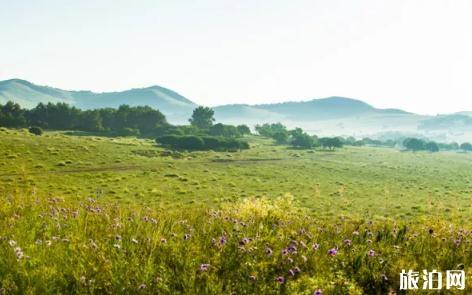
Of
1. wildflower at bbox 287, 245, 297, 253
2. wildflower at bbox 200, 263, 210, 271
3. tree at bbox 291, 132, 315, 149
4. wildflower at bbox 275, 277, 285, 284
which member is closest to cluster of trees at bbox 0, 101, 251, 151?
tree at bbox 291, 132, 315, 149

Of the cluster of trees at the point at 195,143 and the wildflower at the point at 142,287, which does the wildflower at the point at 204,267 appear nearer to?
the wildflower at the point at 142,287

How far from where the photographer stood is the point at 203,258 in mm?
6207

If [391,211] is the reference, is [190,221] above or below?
above

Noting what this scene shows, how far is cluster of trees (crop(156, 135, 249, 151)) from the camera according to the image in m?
149

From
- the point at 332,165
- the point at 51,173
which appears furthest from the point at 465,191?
the point at 51,173

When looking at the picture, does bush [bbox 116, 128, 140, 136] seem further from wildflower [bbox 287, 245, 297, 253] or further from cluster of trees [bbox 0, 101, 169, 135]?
wildflower [bbox 287, 245, 297, 253]

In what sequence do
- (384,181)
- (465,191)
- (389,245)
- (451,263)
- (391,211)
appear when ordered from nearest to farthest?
(451,263)
(389,245)
(391,211)
(465,191)
(384,181)

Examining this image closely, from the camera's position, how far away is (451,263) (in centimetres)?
648

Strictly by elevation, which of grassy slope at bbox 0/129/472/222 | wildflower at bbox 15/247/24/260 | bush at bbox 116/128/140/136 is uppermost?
bush at bbox 116/128/140/136

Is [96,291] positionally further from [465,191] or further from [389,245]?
[465,191]

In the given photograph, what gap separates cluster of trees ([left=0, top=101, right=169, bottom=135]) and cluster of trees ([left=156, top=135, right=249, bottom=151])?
88.1 feet

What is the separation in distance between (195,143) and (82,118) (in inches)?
2172

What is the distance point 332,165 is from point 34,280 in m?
138

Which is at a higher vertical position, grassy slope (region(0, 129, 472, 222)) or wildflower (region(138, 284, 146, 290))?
wildflower (region(138, 284, 146, 290))
